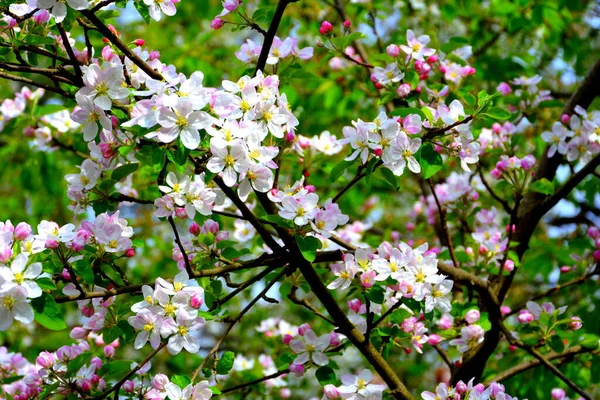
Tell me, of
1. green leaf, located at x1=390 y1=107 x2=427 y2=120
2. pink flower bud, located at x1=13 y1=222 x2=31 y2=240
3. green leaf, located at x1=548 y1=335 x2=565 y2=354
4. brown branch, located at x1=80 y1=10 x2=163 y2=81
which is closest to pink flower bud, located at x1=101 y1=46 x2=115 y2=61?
brown branch, located at x1=80 y1=10 x2=163 y2=81

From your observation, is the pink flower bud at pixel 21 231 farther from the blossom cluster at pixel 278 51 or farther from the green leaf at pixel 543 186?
the green leaf at pixel 543 186

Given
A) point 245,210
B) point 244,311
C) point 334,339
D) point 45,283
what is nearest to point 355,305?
point 334,339

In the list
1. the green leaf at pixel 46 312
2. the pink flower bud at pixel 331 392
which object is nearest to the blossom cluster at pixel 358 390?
the pink flower bud at pixel 331 392

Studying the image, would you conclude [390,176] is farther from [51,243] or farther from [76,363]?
[76,363]

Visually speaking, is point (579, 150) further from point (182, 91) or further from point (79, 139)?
point (79, 139)

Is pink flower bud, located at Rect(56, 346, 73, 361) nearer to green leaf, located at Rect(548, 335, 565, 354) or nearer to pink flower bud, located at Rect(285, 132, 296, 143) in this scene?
pink flower bud, located at Rect(285, 132, 296, 143)
